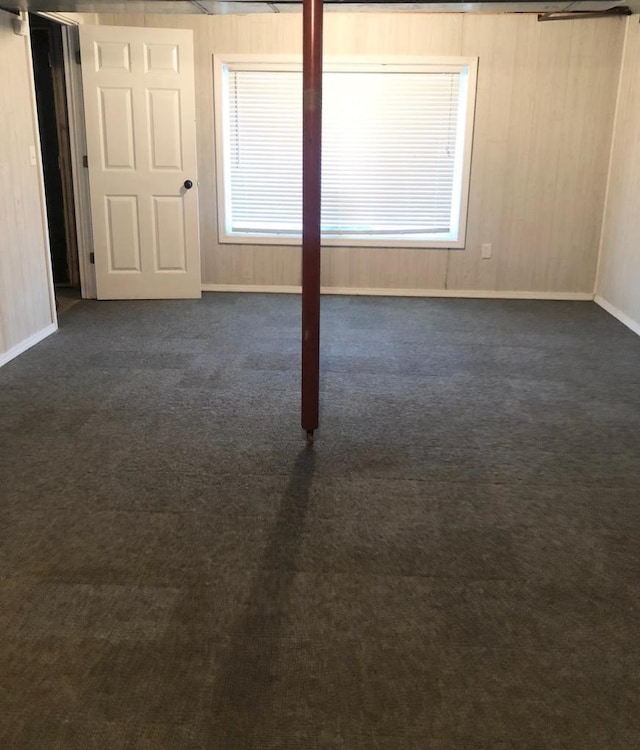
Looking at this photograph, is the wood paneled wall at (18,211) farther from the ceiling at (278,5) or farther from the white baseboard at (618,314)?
the white baseboard at (618,314)

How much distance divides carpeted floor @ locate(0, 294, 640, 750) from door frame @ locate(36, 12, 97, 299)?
1.90m

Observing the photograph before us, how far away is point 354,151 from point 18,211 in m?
2.87

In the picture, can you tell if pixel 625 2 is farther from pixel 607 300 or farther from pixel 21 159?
pixel 21 159

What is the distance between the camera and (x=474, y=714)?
1653 mm

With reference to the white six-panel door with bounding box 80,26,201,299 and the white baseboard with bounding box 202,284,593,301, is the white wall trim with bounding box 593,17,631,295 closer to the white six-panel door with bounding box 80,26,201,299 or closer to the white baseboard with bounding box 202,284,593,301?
the white baseboard with bounding box 202,284,593,301

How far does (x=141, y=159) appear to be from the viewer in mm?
5719

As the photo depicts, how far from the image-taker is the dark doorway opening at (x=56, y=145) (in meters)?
6.01

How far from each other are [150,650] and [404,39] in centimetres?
534

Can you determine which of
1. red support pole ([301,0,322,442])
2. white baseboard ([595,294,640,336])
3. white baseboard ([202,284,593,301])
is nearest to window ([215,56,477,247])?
white baseboard ([202,284,593,301])

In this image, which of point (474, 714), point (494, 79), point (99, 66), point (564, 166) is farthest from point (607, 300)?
point (474, 714)

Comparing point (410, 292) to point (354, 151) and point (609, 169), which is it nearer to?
point (354, 151)

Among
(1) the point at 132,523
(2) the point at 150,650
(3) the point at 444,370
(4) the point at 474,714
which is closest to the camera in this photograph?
(4) the point at 474,714

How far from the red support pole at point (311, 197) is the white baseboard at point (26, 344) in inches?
84.5

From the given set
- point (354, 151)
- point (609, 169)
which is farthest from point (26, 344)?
point (609, 169)
